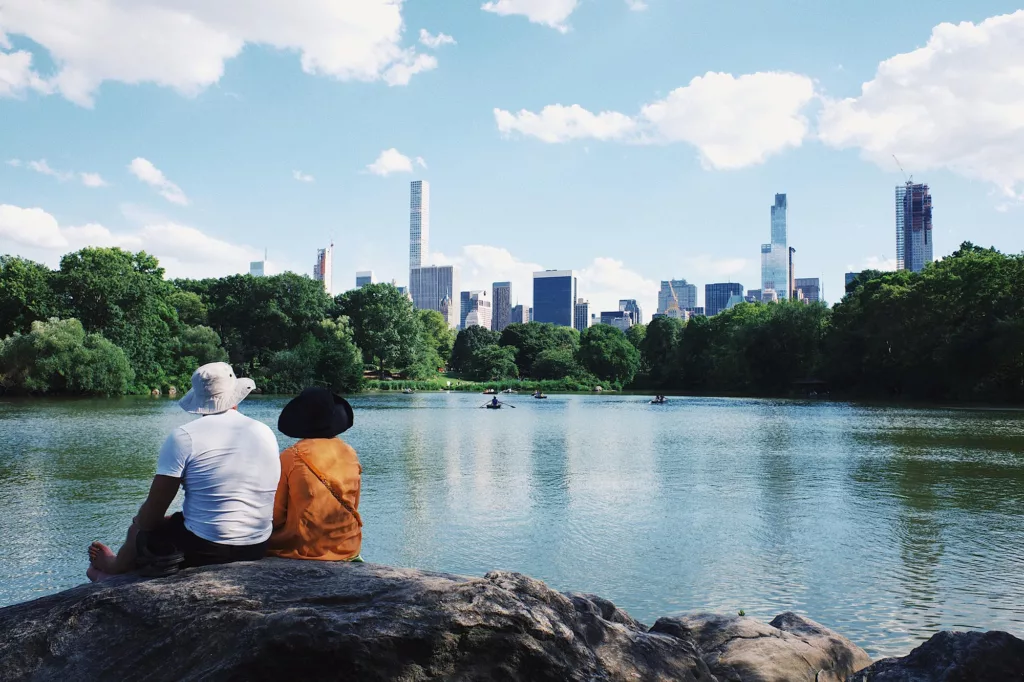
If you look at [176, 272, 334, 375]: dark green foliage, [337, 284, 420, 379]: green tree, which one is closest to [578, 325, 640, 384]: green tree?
[337, 284, 420, 379]: green tree

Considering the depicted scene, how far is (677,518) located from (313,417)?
871 cm

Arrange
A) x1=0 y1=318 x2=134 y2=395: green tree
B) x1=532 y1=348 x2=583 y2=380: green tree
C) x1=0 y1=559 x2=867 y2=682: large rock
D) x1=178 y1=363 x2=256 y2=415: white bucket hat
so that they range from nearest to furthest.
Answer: x1=0 y1=559 x2=867 y2=682: large rock < x1=178 y1=363 x2=256 y2=415: white bucket hat < x1=0 y1=318 x2=134 y2=395: green tree < x1=532 y1=348 x2=583 y2=380: green tree

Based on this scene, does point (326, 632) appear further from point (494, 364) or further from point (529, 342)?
point (529, 342)

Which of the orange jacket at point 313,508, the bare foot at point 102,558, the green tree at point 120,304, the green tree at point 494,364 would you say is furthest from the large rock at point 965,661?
the green tree at point 494,364

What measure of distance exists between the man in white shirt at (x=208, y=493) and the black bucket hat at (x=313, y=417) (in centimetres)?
36

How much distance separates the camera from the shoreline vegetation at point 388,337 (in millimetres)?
50719

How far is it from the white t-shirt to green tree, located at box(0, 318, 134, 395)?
54.0 metres

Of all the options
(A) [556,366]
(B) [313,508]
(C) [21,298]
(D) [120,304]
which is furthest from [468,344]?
(B) [313,508]

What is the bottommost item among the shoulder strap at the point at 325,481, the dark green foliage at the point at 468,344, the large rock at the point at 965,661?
the large rock at the point at 965,661

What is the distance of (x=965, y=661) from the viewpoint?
3.51 metres

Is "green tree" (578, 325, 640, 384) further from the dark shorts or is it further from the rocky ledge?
the rocky ledge

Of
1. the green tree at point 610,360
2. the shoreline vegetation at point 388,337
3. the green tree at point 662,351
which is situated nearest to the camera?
the shoreline vegetation at point 388,337

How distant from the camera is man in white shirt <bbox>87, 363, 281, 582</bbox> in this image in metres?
3.42

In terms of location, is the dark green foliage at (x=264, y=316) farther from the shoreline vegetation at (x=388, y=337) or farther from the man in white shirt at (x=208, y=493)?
the man in white shirt at (x=208, y=493)
